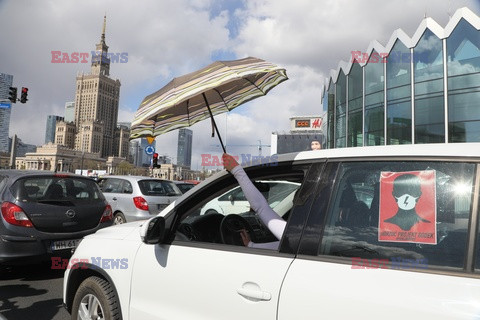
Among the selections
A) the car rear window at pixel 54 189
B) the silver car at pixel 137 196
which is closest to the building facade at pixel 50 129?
the silver car at pixel 137 196

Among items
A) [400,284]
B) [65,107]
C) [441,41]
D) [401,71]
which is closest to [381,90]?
[401,71]

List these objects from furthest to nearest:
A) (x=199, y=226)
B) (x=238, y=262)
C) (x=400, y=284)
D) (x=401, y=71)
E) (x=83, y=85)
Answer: (x=83, y=85) → (x=401, y=71) → (x=199, y=226) → (x=238, y=262) → (x=400, y=284)

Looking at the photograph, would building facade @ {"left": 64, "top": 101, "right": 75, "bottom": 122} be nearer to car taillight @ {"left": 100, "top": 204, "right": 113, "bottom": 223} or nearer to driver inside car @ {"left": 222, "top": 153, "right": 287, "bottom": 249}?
car taillight @ {"left": 100, "top": 204, "right": 113, "bottom": 223}

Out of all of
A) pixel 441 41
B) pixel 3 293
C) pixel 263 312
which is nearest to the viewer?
pixel 263 312

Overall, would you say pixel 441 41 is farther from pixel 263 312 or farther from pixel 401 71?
pixel 263 312

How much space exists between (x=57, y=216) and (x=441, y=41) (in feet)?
79.8

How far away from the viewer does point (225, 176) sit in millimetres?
2418

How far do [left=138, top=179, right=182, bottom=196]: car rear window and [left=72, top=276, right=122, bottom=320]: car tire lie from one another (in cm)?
638

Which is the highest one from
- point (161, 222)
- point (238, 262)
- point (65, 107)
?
point (65, 107)

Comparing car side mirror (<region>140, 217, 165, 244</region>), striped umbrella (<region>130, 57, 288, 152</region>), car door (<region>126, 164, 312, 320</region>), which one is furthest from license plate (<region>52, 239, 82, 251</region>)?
car side mirror (<region>140, 217, 165, 244</region>)

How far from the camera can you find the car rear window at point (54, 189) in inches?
201

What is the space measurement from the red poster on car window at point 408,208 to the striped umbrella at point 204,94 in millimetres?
1244

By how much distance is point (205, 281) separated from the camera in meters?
2.05

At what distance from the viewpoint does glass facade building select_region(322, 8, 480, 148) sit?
823 inches
